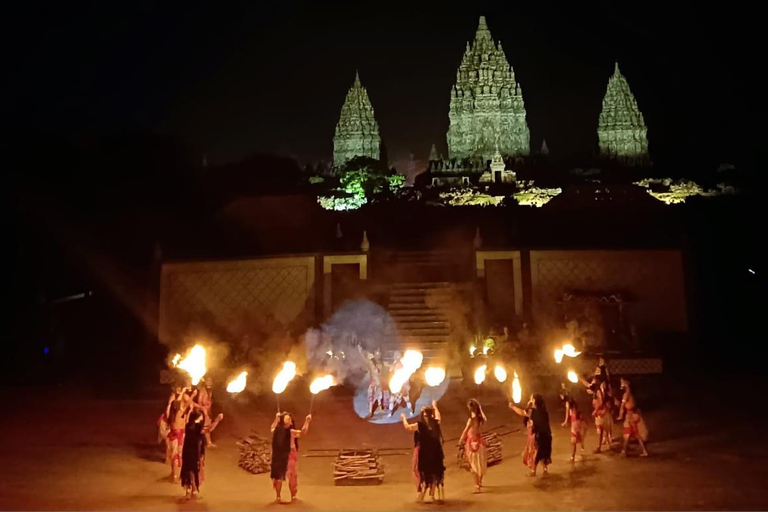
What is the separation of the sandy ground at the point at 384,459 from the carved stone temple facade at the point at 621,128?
188 ft

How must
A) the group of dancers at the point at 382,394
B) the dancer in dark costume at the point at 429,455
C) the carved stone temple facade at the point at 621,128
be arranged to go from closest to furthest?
the dancer in dark costume at the point at 429,455 → the group of dancers at the point at 382,394 → the carved stone temple facade at the point at 621,128

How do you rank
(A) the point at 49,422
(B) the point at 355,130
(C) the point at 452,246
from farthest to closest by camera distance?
(B) the point at 355,130, (C) the point at 452,246, (A) the point at 49,422

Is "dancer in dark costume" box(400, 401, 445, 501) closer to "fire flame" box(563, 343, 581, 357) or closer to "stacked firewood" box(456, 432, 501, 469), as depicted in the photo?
"stacked firewood" box(456, 432, 501, 469)

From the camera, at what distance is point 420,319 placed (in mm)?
18234

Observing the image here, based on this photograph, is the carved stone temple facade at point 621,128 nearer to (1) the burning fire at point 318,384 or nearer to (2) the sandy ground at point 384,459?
Result: (2) the sandy ground at point 384,459

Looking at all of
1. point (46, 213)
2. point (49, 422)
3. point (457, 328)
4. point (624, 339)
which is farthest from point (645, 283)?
point (46, 213)

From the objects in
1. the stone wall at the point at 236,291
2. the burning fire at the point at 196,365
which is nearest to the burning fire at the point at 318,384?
the burning fire at the point at 196,365

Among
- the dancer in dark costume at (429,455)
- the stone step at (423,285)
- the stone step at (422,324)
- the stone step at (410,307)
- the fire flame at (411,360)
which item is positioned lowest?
the dancer in dark costume at (429,455)

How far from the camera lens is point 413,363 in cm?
1259

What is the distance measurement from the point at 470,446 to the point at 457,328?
889 centimetres

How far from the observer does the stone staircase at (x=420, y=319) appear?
1716 centimetres

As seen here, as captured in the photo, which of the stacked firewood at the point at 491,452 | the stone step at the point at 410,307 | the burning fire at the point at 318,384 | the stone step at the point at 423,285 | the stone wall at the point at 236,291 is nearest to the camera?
the burning fire at the point at 318,384

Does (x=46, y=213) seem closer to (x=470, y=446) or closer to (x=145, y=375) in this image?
(x=145, y=375)

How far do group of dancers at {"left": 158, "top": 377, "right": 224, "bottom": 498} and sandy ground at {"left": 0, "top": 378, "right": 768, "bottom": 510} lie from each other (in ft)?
0.85
